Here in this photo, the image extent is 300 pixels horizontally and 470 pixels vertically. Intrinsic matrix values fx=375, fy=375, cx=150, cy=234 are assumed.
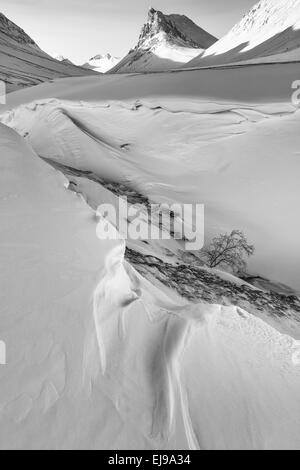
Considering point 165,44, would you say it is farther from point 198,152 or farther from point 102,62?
point 102,62

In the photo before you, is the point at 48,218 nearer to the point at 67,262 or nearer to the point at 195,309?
the point at 67,262

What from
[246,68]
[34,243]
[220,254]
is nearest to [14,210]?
[34,243]

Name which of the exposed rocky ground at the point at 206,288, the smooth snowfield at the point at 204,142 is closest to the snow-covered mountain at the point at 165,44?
the smooth snowfield at the point at 204,142

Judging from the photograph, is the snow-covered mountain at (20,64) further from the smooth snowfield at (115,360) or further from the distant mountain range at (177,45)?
the smooth snowfield at (115,360)

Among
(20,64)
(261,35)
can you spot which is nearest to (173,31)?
(261,35)

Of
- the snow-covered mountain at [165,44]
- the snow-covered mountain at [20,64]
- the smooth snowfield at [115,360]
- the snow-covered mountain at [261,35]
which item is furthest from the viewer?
the snow-covered mountain at [165,44]

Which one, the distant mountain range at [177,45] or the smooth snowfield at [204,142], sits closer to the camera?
the smooth snowfield at [204,142]
